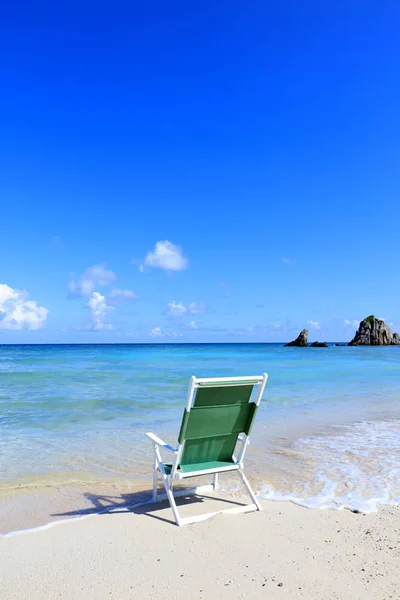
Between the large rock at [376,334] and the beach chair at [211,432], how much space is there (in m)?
102

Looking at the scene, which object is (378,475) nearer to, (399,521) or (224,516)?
(399,521)

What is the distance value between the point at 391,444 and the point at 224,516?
4.39 m

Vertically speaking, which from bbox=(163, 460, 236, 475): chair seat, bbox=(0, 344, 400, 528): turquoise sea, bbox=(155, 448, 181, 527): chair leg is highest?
bbox=(163, 460, 236, 475): chair seat

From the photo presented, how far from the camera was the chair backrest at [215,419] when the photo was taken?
3.93 meters

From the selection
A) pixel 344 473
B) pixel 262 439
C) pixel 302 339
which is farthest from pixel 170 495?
pixel 302 339

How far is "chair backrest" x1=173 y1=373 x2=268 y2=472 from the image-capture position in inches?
155

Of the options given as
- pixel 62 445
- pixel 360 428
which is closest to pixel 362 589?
pixel 62 445

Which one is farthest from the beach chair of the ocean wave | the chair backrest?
the ocean wave

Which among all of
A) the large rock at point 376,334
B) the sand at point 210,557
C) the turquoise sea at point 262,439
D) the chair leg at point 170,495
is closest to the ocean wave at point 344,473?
the turquoise sea at point 262,439

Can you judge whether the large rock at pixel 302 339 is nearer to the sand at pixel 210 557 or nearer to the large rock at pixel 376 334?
the large rock at pixel 376 334

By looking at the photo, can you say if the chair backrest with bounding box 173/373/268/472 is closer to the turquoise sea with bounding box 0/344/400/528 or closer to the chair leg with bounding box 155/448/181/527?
the chair leg with bounding box 155/448/181/527

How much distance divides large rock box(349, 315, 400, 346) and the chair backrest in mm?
101939

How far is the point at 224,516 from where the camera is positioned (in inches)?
154

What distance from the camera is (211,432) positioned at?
4.13 metres
